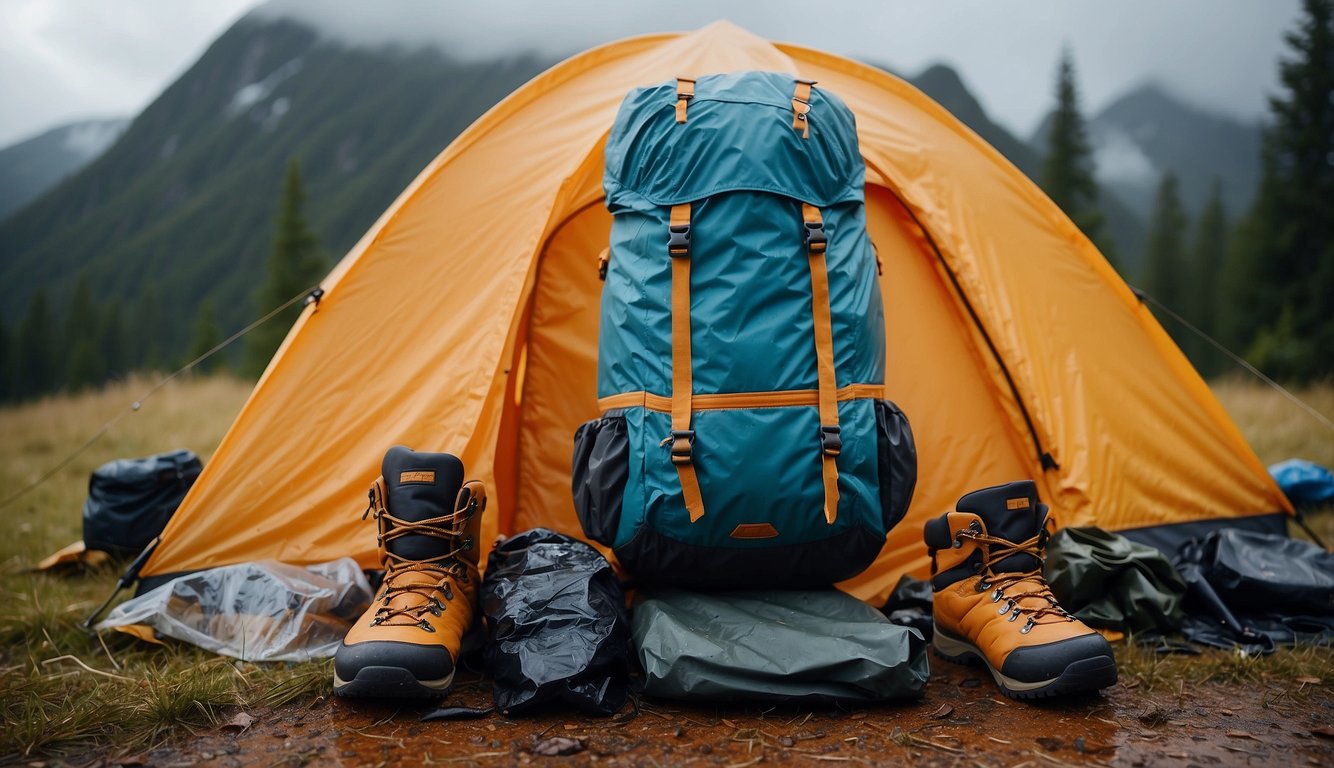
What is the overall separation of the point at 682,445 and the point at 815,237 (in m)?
0.76

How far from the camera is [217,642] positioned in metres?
2.79

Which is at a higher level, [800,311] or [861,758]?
[800,311]

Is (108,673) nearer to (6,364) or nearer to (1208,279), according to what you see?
(1208,279)

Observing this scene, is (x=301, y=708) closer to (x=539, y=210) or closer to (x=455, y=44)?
(x=539, y=210)

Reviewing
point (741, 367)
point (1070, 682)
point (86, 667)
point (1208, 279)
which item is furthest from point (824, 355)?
point (1208, 279)

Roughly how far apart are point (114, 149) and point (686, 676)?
195669 mm

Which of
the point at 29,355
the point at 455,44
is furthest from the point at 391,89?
the point at 29,355

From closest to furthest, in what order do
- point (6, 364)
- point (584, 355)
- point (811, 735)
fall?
point (811, 735) → point (584, 355) → point (6, 364)

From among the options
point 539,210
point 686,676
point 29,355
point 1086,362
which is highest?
point 539,210

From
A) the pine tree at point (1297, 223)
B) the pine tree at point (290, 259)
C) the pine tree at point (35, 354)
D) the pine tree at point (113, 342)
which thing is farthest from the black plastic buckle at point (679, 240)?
the pine tree at point (113, 342)

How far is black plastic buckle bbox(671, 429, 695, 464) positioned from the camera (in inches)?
93.7

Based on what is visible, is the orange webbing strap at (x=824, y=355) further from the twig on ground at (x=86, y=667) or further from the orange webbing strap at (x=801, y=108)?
the twig on ground at (x=86, y=667)

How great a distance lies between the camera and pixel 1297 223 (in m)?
26.5

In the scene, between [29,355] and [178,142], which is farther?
[178,142]
